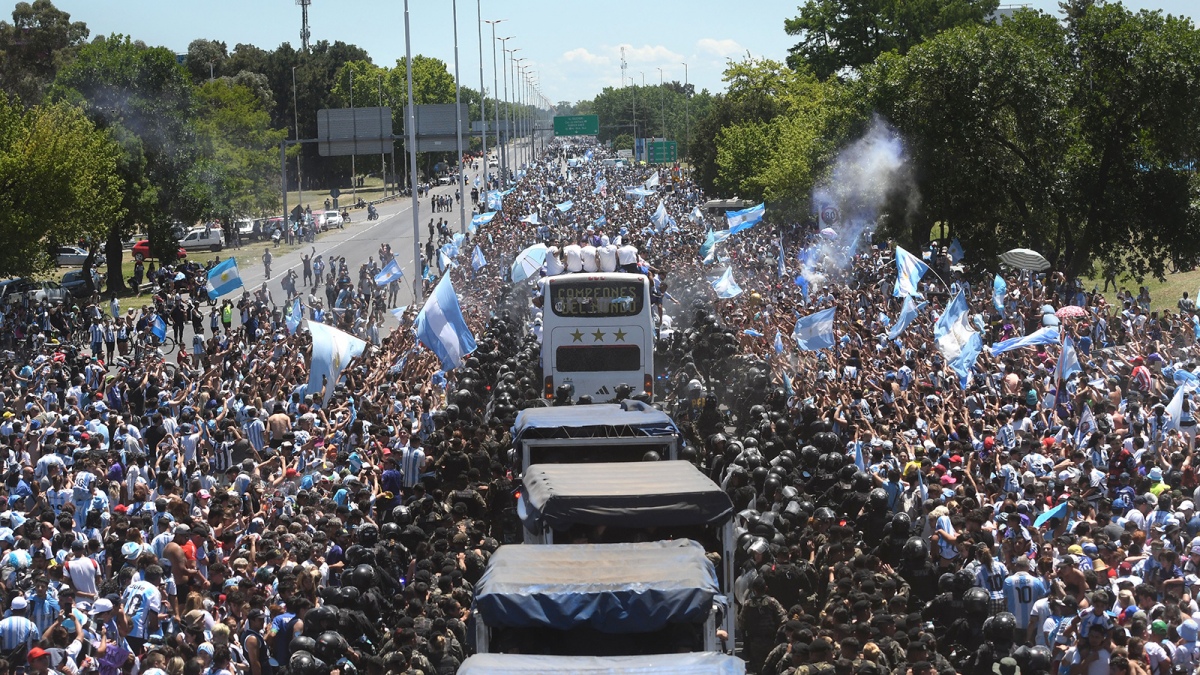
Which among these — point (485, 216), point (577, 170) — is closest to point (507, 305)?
point (485, 216)

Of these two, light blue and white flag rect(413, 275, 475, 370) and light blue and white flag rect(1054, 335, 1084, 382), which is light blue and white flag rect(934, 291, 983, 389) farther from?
light blue and white flag rect(413, 275, 475, 370)

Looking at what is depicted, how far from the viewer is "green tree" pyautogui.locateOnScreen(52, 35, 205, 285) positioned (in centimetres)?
4747

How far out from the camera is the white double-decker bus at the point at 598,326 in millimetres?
20312

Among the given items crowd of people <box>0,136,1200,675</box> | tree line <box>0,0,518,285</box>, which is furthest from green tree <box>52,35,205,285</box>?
crowd of people <box>0,136,1200,675</box>

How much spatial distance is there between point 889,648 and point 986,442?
644 cm

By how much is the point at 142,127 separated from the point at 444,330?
1344 inches

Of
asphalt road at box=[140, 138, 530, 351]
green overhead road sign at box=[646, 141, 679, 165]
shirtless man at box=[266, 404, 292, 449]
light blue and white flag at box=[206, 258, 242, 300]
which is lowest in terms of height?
asphalt road at box=[140, 138, 530, 351]

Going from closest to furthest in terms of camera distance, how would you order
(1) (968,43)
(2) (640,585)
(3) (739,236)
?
(2) (640,585) < (1) (968,43) < (3) (739,236)

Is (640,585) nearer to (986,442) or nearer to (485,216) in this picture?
(986,442)

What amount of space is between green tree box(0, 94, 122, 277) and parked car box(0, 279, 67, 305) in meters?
0.58

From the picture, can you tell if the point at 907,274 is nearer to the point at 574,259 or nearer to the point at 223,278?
the point at 574,259

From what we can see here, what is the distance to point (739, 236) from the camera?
4962cm

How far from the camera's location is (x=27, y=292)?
36.3 metres

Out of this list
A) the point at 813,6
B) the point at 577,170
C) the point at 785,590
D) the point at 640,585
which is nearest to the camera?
the point at 640,585
